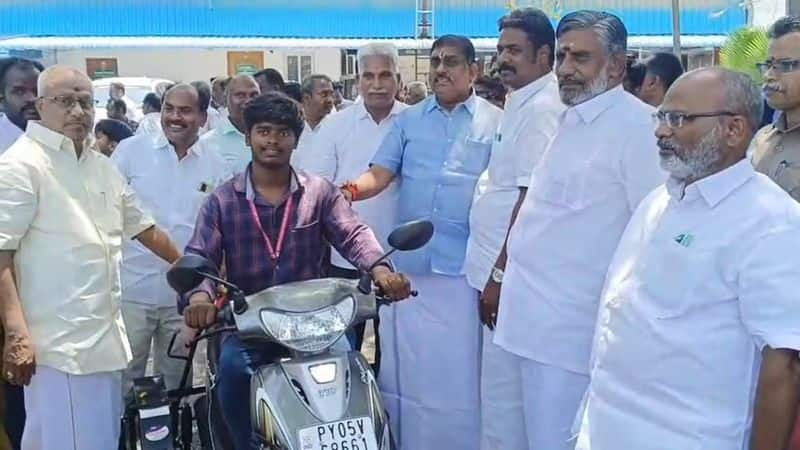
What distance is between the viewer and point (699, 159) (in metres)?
2.45

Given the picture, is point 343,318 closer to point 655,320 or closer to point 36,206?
point 655,320

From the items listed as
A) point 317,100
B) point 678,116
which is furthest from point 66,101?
point 317,100

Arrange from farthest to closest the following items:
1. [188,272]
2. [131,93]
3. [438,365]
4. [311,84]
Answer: [131,93]
[311,84]
[438,365]
[188,272]

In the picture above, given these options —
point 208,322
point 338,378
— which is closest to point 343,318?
point 338,378

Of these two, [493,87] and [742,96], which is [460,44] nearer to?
[742,96]

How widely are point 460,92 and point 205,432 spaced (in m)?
2.00

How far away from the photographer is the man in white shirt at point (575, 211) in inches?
125

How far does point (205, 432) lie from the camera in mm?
3648

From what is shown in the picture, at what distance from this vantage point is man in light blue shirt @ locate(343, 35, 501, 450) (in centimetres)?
439

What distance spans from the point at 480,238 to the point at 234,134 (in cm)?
220

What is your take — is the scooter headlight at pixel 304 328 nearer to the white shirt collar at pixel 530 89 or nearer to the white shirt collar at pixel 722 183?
the white shirt collar at pixel 722 183

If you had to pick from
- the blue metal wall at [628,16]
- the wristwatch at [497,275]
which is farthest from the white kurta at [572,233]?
the blue metal wall at [628,16]

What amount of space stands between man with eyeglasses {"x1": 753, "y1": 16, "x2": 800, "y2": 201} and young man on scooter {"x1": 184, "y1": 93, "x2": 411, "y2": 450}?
5.25 ft

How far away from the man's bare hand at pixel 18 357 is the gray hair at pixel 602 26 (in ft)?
7.51
